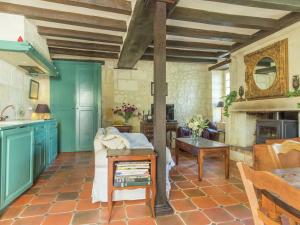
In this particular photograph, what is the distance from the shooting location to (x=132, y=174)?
80.8 inches

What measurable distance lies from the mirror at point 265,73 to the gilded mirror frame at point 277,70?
2.2 inches

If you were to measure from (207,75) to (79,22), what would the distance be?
4.62 meters

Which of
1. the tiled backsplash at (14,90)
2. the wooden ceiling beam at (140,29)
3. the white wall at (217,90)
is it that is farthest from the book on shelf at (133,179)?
the white wall at (217,90)

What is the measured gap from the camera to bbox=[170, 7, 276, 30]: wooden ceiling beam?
2918mm

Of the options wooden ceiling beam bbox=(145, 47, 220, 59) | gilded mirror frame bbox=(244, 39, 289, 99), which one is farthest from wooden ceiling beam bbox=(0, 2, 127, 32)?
gilded mirror frame bbox=(244, 39, 289, 99)

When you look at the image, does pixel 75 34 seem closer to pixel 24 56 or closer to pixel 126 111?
pixel 24 56

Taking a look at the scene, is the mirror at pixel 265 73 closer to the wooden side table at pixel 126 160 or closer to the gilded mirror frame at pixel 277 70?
the gilded mirror frame at pixel 277 70

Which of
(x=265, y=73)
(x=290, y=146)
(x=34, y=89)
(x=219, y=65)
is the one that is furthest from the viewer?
(x=219, y=65)

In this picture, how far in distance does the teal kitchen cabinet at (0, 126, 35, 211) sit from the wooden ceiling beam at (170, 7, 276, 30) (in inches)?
104

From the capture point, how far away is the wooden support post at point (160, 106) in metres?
2.20

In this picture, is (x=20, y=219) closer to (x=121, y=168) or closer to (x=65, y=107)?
(x=121, y=168)

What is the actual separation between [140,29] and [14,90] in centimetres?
254

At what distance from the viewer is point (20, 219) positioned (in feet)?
6.74

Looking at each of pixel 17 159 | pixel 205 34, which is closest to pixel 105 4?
pixel 205 34
